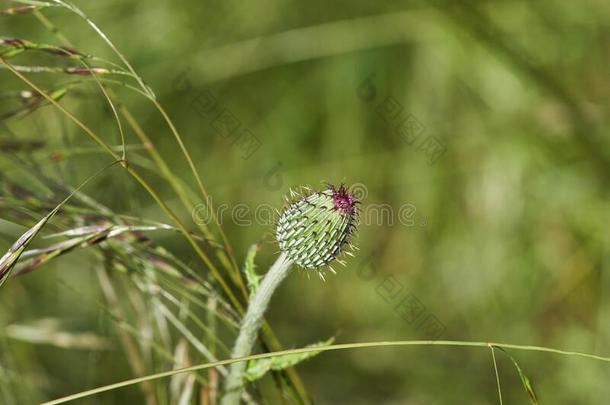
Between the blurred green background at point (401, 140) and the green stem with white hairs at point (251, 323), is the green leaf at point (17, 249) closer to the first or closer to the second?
the green stem with white hairs at point (251, 323)

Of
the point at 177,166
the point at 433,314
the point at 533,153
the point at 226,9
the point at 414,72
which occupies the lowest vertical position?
the point at 433,314

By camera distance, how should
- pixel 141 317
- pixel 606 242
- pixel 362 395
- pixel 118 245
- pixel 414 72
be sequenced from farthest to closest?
pixel 414 72 < pixel 606 242 < pixel 362 395 < pixel 141 317 < pixel 118 245

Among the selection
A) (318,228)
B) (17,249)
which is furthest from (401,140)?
(17,249)

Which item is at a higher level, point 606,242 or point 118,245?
point 118,245

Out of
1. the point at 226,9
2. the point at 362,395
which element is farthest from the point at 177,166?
the point at 362,395

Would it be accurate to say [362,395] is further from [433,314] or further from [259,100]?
[259,100]

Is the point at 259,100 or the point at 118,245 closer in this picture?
the point at 118,245

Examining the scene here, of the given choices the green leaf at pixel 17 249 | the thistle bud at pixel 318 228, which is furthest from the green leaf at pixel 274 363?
the green leaf at pixel 17 249

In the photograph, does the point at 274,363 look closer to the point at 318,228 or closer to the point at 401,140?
the point at 318,228
